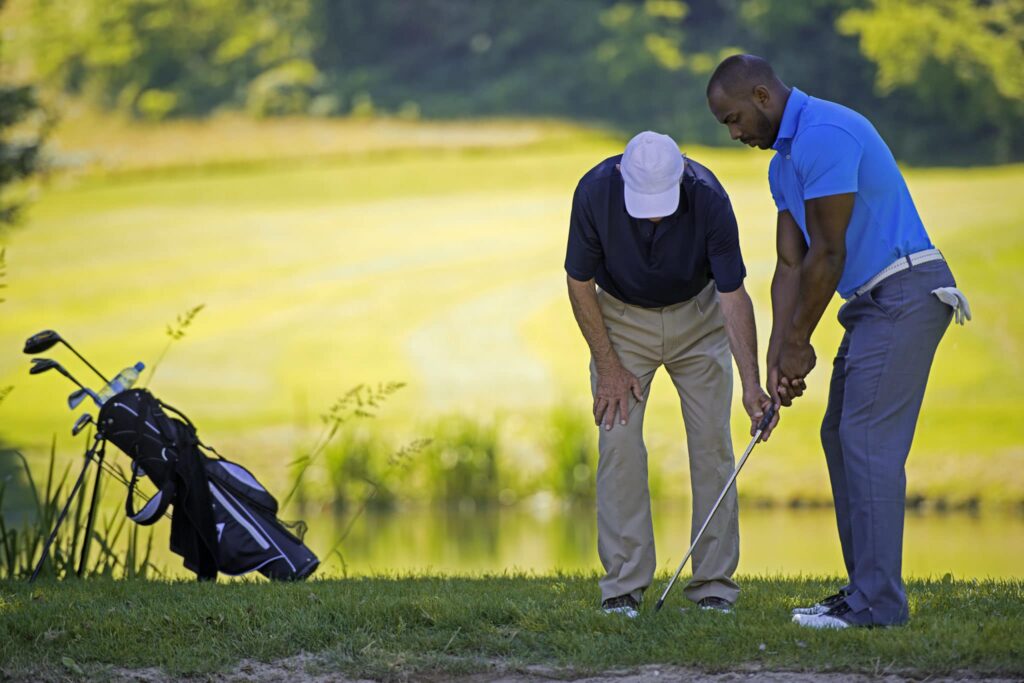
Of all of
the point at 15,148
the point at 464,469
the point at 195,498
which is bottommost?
the point at 195,498

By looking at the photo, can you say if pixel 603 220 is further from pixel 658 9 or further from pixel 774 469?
pixel 658 9

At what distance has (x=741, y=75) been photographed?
12.9 ft

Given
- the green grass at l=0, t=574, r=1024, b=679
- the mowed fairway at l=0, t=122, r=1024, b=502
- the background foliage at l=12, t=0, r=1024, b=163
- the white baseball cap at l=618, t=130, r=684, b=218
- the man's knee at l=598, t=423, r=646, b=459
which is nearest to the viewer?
the green grass at l=0, t=574, r=1024, b=679

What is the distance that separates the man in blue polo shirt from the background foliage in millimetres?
14567

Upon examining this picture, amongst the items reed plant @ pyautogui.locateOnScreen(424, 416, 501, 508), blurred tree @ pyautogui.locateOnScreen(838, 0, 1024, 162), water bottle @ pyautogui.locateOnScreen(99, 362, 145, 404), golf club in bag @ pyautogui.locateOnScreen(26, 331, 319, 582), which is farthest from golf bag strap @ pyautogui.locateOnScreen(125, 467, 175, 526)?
blurred tree @ pyautogui.locateOnScreen(838, 0, 1024, 162)

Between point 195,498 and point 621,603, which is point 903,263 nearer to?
point 621,603

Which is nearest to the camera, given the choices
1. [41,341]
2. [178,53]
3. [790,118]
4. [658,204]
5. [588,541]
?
[790,118]

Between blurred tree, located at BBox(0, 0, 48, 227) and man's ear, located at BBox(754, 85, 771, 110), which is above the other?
blurred tree, located at BBox(0, 0, 48, 227)

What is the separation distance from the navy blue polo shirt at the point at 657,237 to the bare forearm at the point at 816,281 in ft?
0.86

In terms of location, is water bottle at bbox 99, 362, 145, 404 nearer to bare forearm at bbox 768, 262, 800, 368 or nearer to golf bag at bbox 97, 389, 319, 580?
golf bag at bbox 97, 389, 319, 580

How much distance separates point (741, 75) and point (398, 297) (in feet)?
45.5

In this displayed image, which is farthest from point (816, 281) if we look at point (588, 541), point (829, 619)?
point (588, 541)

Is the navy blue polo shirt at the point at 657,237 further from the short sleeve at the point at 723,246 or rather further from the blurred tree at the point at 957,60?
the blurred tree at the point at 957,60

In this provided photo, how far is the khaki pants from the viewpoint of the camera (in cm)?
425
